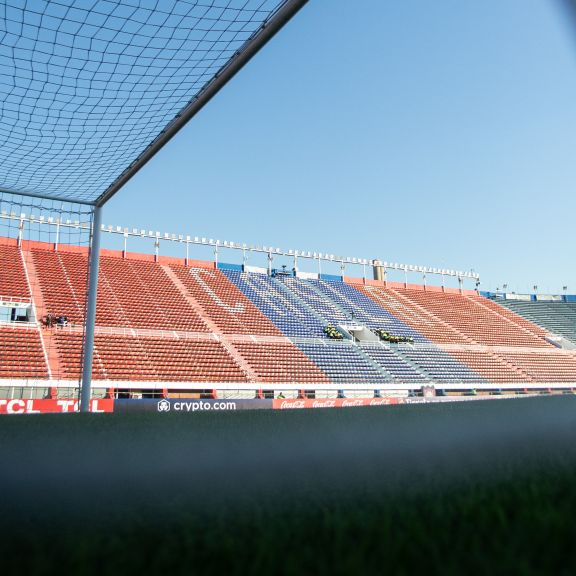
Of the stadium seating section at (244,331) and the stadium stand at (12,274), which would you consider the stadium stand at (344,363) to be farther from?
the stadium stand at (12,274)

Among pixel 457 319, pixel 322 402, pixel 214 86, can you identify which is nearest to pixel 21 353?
pixel 322 402

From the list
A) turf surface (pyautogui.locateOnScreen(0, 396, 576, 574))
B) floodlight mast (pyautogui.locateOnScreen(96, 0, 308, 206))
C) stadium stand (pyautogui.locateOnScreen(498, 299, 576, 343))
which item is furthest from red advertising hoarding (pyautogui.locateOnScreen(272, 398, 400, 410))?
stadium stand (pyautogui.locateOnScreen(498, 299, 576, 343))

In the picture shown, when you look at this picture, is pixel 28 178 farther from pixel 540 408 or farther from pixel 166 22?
pixel 540 408

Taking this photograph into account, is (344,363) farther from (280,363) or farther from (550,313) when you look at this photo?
(550,313)

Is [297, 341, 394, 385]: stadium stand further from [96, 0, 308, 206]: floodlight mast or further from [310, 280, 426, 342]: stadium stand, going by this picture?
[96, 0, 308, 206]: floodlight mast

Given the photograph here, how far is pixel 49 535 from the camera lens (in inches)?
36.4

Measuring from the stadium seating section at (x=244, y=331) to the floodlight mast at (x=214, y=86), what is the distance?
947cm

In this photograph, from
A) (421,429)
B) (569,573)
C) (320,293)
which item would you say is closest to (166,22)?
(421,429)

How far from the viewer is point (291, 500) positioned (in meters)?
1.12

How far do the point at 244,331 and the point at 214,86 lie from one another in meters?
19.2

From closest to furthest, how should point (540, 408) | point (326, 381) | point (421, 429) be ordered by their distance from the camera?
point (421, 429), point (540, 408), point (326, 381)

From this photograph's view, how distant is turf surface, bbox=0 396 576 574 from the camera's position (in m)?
0.72

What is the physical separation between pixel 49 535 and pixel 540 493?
91 cm

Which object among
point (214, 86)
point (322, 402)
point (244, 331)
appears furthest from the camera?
point (244, 331)
